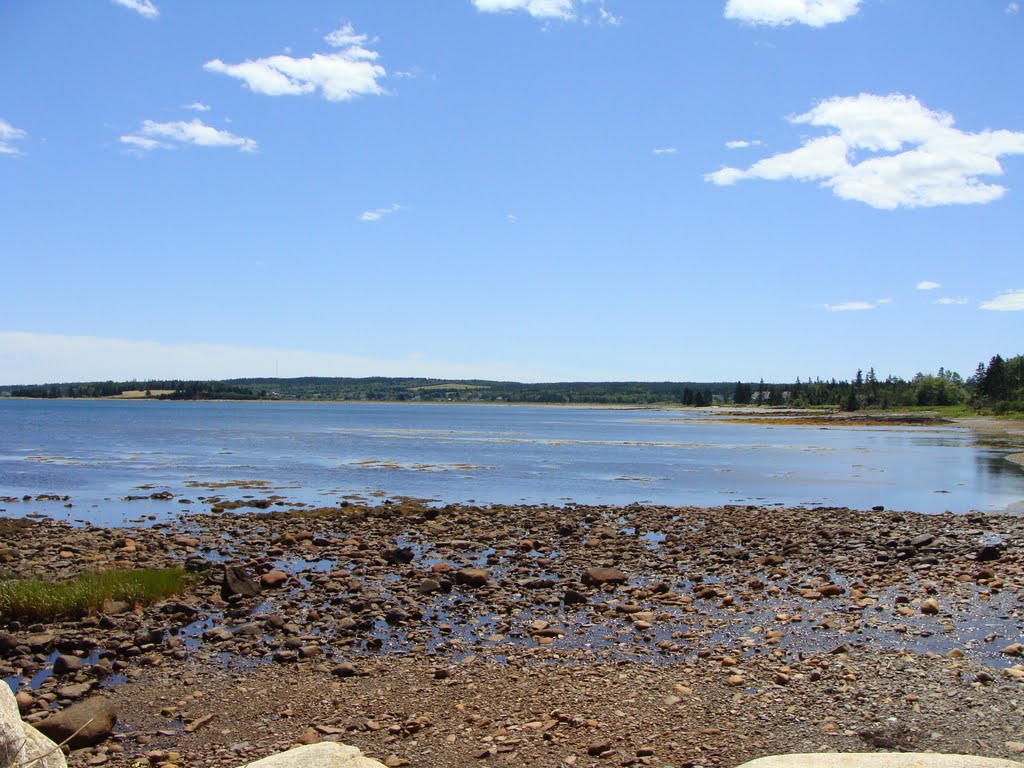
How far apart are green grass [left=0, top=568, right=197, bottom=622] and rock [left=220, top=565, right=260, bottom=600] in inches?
32.7

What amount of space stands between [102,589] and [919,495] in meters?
35.1

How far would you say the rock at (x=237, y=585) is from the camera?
16.6 m

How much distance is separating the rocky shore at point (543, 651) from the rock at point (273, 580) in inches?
5.4

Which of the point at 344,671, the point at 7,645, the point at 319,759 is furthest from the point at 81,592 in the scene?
the point at 319,759

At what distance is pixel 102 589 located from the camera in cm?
1545

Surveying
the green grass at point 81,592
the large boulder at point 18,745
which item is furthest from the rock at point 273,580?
the large boulder at point 18,745

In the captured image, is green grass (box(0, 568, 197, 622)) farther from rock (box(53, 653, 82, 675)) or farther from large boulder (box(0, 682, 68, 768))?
large boulder (box(0, 682, 68, 768))

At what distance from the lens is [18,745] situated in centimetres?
594

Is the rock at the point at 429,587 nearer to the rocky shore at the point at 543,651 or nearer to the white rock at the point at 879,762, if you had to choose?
the rocky shore at the point at 543,651

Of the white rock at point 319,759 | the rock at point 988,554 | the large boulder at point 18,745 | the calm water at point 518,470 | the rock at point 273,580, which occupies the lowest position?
the calm water at point 518,470

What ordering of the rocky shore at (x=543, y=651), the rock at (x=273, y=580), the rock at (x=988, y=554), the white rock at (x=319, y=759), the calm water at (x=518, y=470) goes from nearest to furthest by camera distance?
the white rock at (x=319, y=759)
the rocky shore at (x=543, y=651)
the rock at (x=273, y=580)
the rock at (x=988, y=554)
the calm water at (x=518, y=470)

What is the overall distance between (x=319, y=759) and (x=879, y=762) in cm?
489

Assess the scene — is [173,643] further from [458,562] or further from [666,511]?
[666,511]

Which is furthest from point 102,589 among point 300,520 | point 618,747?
point 300,520
